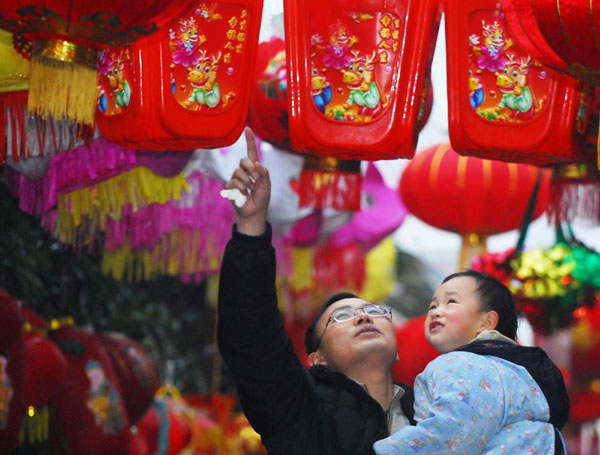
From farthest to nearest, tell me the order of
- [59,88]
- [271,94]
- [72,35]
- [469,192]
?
[469,192] < [271,94] < [59,88] < [72,35]

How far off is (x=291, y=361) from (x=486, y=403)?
1.55 feet

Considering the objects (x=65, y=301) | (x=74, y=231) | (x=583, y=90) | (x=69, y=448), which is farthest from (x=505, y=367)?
(x=65, y=301)

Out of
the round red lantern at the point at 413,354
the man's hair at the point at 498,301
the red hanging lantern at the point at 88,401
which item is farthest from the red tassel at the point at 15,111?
the round red lantern at the point at 413,354

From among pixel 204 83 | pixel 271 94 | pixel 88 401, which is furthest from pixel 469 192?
pixel 204 83

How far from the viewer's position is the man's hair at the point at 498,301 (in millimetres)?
2586

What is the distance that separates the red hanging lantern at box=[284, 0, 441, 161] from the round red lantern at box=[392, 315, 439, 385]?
81.3 inches

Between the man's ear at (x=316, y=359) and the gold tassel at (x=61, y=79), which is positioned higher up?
the gold tassel at (x=61, y=79)

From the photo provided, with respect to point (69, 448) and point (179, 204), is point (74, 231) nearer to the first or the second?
point (179, 204)

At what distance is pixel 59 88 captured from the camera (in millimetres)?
2518

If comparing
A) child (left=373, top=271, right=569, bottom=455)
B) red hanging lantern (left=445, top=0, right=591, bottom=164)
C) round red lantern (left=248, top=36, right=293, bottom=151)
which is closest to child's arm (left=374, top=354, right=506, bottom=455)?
child (left=373, top=271, right=569, bottom=455)

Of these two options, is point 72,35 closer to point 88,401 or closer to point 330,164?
point 330,164

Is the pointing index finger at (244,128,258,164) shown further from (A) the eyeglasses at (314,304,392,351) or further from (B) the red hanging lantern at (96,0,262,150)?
(A) the eyeglasses at (314,304,392,351)

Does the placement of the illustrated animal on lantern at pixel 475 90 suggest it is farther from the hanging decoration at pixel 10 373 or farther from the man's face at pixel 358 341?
the hanging decoration at pixel 10 373

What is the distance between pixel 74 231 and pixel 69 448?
119cm
